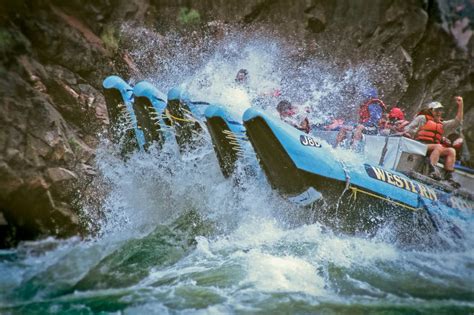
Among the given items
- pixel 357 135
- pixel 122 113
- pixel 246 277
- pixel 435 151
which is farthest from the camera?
pixel 122 113

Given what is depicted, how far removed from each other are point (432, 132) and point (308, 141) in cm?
80

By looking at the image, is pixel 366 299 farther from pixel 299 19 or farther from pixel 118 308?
pixel 299 19

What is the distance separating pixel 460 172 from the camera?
8.48 ft

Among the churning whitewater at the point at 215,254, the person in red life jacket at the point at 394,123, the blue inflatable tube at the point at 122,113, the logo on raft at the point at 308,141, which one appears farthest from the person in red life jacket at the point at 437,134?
the blue inflatable tube at the point at 122,113

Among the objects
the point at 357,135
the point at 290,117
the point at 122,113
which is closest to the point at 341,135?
the point at 357,135

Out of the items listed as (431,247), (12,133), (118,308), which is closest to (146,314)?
(118,308)

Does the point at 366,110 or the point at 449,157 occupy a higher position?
the point at 366,110

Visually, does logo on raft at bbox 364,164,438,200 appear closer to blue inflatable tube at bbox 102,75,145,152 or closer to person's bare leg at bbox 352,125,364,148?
person's bare leg at bbox 352,125,364,148

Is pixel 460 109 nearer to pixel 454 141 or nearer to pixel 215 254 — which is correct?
pixel 454 141

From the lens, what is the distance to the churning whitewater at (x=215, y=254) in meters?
2.02

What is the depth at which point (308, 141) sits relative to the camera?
2195 mm

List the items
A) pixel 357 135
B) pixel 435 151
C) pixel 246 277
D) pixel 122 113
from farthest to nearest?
pixel 122 113 → pixel 357 135 → pixel 435 151 → pixel 246 277

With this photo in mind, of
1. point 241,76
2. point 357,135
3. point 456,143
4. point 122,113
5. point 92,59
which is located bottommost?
point 456,143

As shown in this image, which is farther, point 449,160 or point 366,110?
point 366,110
